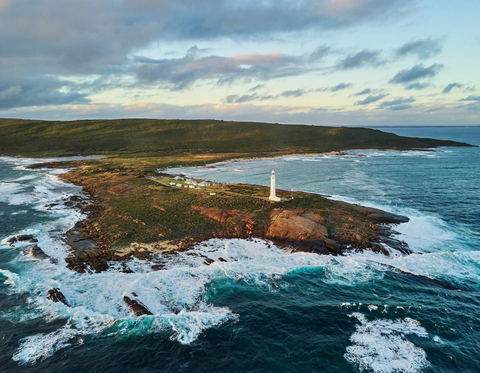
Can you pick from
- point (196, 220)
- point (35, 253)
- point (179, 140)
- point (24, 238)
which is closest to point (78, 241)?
point (35, 253)

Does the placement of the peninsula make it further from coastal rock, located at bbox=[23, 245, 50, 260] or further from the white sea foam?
the white sea foam

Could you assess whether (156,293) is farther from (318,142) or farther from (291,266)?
(318,142)

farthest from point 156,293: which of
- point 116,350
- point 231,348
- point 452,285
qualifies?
point 452,285

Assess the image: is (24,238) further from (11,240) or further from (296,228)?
(296,228)

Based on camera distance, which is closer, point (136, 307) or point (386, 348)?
point (386, 348)

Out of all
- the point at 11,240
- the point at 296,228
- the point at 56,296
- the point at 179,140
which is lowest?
the point at 56,296

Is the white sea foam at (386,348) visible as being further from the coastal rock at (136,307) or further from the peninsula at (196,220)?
the coastal rock at (136,307)

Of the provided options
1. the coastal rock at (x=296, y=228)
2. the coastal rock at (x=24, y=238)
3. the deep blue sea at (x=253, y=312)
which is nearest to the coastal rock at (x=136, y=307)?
the deep blue sea at (x=253, y=312)
